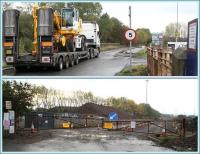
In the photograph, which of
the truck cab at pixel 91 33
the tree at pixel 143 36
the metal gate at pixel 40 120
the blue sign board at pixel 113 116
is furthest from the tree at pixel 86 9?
the metal gate at pixel 40 120

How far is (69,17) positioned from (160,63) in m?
5.53

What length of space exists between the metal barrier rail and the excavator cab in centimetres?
364

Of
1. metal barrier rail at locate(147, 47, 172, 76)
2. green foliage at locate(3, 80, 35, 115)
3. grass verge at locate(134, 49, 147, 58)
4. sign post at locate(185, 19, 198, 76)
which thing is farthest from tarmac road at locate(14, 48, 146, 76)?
sign post at locate(185, 19, 198, 76)

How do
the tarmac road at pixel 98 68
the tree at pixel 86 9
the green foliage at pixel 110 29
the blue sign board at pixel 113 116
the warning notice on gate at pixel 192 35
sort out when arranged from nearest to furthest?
1. the warning notice on gate at pixel 192 35
2. the blue sign board at pixel 113 116
3. the tarmac road at pixel 98 68
4. the tree at pixel 86 9
5. the green foliage at pixel 110 29

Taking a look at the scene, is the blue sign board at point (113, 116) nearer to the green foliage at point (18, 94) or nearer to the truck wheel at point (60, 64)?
the green foliage at point (18, 94)

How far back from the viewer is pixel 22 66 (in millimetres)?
15766

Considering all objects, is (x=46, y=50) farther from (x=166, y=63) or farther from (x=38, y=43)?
(x=166, y=63)

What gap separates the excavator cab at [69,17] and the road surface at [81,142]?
19.0 ft

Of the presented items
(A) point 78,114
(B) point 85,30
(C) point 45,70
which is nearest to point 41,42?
(C) point 45,70

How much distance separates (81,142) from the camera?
42.3ft

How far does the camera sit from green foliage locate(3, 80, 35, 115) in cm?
1298

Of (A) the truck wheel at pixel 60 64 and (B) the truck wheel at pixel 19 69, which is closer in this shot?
(B) the truck wheel at pixel 19 69

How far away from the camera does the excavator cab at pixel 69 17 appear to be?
17.5 m

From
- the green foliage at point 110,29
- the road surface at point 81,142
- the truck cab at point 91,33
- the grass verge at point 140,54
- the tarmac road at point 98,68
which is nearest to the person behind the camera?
the road surface at point 81,142
